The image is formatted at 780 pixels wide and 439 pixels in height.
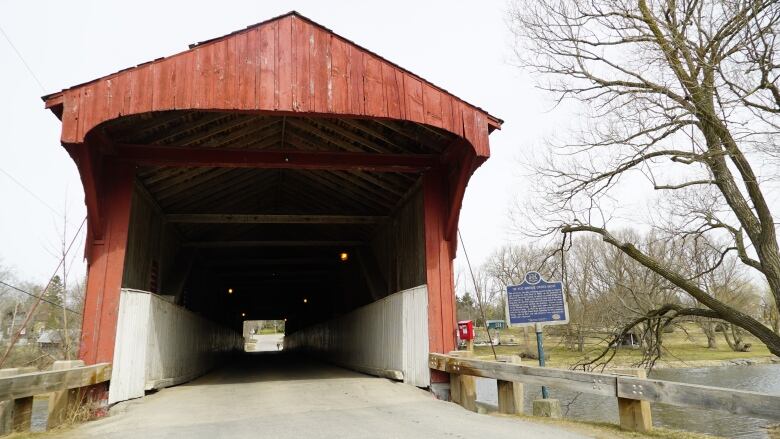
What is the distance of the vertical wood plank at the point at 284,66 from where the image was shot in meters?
6.92

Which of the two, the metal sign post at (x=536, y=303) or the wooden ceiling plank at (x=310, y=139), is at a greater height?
the wooden ceiling plank at (x=310, y=139)

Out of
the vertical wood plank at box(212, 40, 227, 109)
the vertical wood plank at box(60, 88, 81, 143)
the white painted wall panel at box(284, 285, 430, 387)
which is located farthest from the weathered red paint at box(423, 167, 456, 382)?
the vertical wood plank at box(60, 88, 81, 143)

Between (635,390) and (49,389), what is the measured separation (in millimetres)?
6209

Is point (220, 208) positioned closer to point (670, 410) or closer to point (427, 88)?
point (427, 88)

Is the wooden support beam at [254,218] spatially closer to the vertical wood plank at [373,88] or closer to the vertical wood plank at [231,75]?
the vertical wood plank at [373,88]

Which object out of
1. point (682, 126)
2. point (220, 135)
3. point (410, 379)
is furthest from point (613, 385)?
point (220, 135)

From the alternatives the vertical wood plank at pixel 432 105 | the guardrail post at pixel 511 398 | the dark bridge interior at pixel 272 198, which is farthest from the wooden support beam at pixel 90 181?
the guardrail post at pixel 511 398

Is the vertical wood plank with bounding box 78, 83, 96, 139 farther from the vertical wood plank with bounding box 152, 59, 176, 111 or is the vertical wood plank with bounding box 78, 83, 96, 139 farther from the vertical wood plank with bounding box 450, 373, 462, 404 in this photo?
the vertical wood plank with bounding box 450, 373, 462, 404

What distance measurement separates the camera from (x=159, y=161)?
8.23 m

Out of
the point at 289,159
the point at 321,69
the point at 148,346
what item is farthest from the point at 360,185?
the point at 148,346

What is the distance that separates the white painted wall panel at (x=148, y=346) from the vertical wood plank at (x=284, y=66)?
3.80 meters

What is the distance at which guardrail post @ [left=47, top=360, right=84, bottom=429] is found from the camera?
5.99 meters

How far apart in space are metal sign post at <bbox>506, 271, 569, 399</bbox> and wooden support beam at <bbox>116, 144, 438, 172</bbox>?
2.90 m

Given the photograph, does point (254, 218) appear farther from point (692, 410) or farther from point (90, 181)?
point (692, 410)
